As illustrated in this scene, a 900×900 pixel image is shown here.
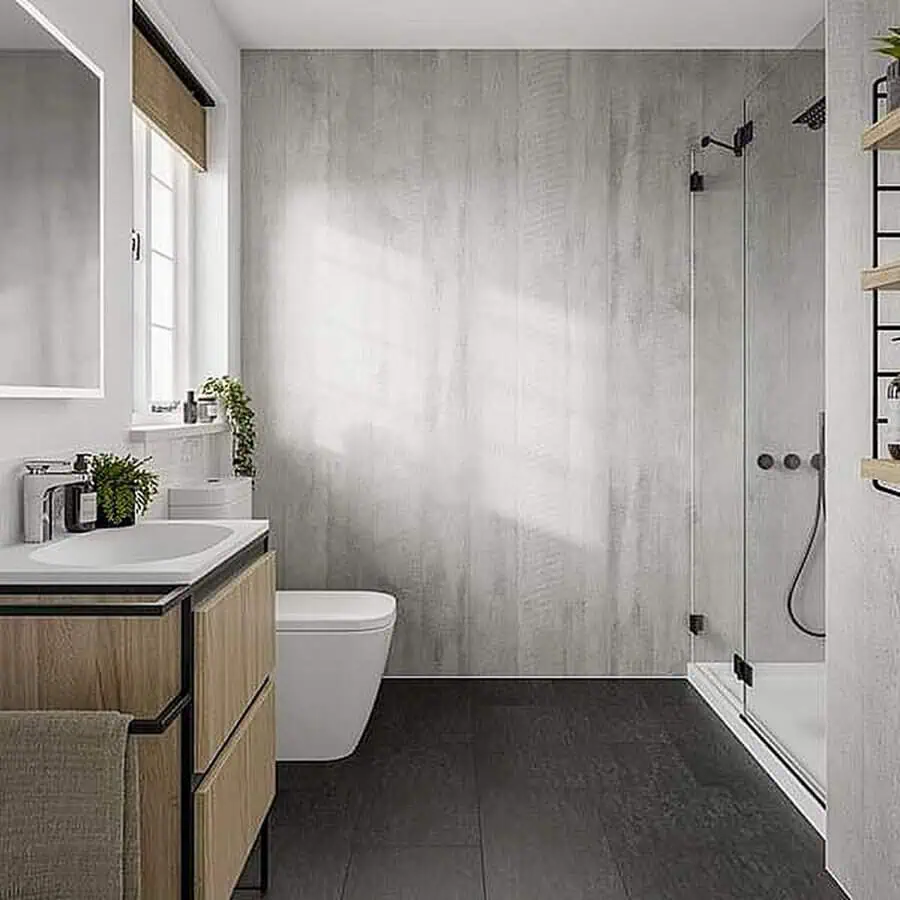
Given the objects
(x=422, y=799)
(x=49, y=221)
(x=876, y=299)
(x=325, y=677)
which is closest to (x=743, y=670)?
(x=422, y=799)

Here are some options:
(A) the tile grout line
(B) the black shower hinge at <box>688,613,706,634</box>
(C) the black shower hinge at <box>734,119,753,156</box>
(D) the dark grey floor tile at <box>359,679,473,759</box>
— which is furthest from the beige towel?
(B) the black shower hinge at <box>688,613,706,634</box>

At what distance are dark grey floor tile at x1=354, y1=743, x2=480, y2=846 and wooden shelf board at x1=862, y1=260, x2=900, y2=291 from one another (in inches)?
66.8

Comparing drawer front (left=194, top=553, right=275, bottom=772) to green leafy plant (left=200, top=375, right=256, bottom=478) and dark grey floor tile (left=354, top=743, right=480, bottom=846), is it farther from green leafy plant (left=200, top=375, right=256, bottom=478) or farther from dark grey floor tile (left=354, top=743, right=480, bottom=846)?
green leafy plant (left=200, top=375, right=256, bottom=478)

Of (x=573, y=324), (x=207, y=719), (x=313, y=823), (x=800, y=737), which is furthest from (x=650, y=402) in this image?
(x=207, y=719)

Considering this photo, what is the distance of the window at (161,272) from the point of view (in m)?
4.14

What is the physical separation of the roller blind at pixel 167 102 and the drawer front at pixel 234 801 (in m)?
1.83

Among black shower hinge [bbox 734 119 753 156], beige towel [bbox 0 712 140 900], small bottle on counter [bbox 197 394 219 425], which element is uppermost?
black shower hinge [bbox 734 119 753 156]

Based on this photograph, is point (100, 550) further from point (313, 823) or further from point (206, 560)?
point (313, 823)

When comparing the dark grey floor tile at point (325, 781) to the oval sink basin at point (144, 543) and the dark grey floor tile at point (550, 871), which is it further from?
the oval sink basin at point (144, 543)

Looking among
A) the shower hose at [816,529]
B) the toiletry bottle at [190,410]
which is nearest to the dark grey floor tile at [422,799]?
the shower hose at [816,529]

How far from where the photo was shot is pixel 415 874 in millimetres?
3104

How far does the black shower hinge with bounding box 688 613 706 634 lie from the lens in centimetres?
497

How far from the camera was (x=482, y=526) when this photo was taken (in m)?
5.09

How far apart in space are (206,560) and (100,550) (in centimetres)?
59
